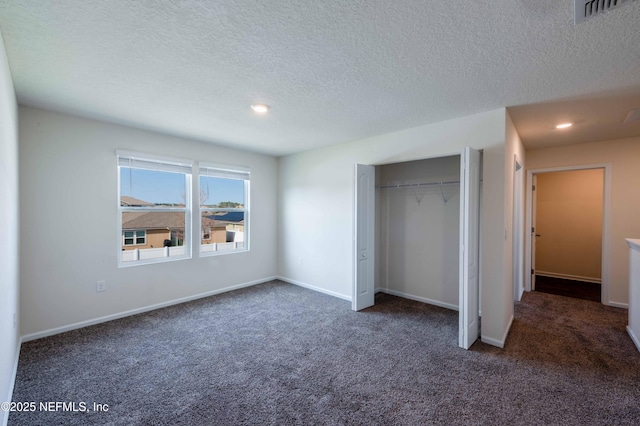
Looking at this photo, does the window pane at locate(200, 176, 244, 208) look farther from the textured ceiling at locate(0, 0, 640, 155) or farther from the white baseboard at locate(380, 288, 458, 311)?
the white baseboard at locate(380, 288, 458, 311)

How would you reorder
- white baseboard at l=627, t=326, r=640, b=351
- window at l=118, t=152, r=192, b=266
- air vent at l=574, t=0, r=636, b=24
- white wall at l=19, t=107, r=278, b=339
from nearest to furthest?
air vent at l=574, t=0, r=636, b=24, white baseboard at l=627, t=326, r=640, b=351, white wall at l=19, t=107, r=278, b=339, window at l=118, t=152, r=192, b=266

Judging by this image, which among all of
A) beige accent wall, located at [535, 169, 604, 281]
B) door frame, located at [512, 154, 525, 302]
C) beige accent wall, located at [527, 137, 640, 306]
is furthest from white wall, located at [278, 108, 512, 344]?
beige accent wall, located at [535, 169, 604, 281]

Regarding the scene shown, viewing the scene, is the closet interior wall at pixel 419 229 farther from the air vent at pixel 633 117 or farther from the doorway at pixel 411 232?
the air vent at pixel 633 117

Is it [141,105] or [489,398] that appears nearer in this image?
[489,398]

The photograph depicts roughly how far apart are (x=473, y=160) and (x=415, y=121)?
835 millimetres

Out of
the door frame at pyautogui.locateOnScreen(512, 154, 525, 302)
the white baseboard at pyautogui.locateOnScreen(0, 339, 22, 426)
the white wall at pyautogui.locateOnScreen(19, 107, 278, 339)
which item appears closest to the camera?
the white baseboard at pyautogui.locateOnScreen(0, 339, 22, 426)

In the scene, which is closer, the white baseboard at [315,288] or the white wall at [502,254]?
the white wall at [502,254]

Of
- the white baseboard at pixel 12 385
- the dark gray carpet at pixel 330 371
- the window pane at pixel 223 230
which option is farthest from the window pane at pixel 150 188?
the white baseboard at pixel 12 385

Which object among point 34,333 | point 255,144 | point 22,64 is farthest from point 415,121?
point 34,333

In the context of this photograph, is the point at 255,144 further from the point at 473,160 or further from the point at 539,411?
the point at 539,411

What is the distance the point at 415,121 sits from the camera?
3.21m

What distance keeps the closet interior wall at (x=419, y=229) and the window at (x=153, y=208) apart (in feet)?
9.95

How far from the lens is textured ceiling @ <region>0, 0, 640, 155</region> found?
1460mm

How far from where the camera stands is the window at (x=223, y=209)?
434cm
